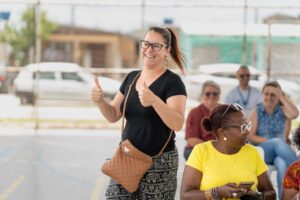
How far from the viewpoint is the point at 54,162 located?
31.3ft

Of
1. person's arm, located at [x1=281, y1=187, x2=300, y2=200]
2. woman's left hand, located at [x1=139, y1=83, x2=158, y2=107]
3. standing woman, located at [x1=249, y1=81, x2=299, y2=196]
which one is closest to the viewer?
woman's left hand, located at [x1=139, y1=83, x2=158, y2=107]

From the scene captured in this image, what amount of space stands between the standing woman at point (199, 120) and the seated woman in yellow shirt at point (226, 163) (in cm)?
280

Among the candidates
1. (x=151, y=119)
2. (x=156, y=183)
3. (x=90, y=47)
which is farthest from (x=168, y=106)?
(x=90, y=47)

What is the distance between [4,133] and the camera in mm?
13273

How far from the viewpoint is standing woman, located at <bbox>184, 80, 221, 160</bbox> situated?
6.43 metres

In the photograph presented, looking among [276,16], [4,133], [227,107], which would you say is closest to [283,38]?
[276,16]

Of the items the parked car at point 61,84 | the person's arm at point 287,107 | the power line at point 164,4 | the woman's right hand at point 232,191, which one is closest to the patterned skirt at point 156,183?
the woman's right hand at point 232,191

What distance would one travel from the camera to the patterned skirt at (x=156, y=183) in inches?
138

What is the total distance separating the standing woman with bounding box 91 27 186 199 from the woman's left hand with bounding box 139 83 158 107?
5.4 inches

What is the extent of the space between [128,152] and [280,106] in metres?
3.41

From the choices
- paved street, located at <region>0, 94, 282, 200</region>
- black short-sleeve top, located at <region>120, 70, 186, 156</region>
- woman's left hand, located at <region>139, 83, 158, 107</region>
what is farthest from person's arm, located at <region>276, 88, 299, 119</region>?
woman's left hand, located at <region>139, 83, 158, 107</region>

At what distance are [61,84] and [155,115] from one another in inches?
531

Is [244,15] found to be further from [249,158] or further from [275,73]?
[249,158]

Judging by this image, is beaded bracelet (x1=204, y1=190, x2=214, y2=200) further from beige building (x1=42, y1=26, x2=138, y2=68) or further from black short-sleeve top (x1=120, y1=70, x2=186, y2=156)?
beige building (x1=42, y1=26, x2=138, y2=68)
